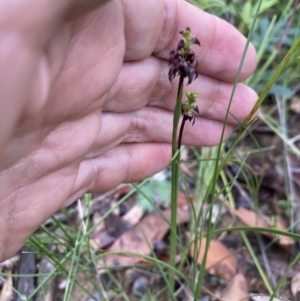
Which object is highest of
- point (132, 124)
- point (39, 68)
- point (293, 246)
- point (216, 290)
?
point (39, 68)

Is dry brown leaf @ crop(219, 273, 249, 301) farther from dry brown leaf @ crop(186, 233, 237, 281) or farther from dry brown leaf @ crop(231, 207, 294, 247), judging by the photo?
dry brown leaf @ crop(231, 207, 294, 247)

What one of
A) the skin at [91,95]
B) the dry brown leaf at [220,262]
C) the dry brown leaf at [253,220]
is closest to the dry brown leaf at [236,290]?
the dry brown leaf at [220,262]

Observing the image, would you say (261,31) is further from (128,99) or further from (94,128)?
(94,128)

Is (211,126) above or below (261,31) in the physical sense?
below

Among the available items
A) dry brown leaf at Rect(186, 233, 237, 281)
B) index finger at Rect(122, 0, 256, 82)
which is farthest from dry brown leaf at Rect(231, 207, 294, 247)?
index finger at Rect(122, 0, 256, 82)

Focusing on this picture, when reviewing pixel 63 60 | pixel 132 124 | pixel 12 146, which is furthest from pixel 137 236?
pixel 63 60
